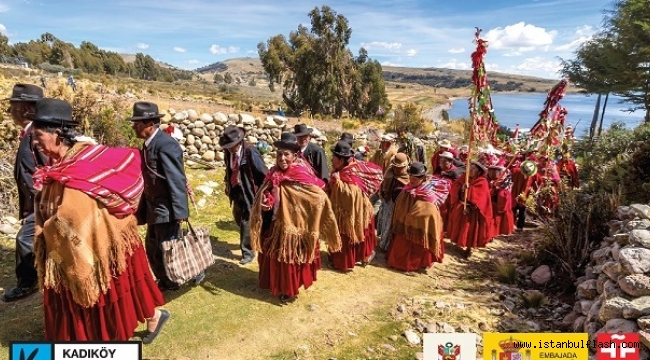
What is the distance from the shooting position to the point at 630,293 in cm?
382

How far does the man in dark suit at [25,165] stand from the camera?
375cm

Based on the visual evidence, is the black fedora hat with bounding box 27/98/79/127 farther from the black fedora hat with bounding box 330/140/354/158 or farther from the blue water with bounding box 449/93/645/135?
the blue water with bounding box 449/93/645/135

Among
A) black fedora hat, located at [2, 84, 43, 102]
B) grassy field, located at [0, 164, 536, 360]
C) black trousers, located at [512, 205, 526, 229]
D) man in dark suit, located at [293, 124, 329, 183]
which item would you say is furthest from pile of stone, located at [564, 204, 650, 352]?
black fedora hat, located at [2, 84, 43, 102]

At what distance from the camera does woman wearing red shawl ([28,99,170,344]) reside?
2.66 metres

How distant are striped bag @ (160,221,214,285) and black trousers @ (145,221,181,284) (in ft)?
0.19

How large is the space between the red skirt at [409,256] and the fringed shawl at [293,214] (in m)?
1.76

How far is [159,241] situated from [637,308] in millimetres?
4350

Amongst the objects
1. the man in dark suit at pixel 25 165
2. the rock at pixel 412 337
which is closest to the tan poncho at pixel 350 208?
the rock at pixel 412 337

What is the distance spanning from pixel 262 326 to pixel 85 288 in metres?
1.79

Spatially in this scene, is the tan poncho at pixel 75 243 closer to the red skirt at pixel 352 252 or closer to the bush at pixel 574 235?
the red skirt at pixel 352 252

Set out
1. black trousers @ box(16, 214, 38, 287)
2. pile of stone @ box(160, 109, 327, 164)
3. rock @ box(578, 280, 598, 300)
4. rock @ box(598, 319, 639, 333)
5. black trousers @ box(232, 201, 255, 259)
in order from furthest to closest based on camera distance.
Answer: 1. pile of stone @ box(160, 109, 327, 164)
2. black trousers @ box(232, 201, 255, 259)
3. rock @ box(578, 280, 598, 300)
4. black trousers @ box(16, 214, 38, 287)
5. rock @ box(598, 319, 639, 333)

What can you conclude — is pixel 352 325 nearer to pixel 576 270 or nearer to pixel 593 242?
pixel 576 270

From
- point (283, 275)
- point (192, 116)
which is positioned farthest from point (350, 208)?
point (192, 116)

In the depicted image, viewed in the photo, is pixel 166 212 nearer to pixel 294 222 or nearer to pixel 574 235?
pixel 294 222
